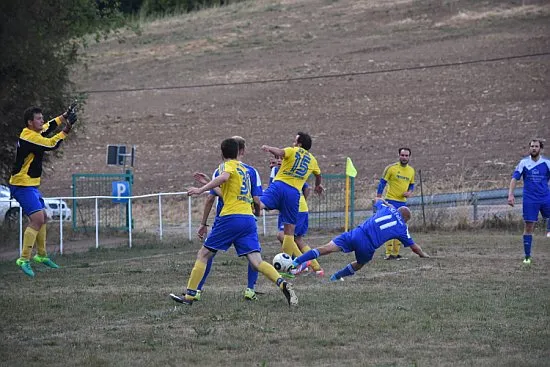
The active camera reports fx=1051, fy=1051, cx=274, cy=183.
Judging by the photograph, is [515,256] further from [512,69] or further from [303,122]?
[512,69]

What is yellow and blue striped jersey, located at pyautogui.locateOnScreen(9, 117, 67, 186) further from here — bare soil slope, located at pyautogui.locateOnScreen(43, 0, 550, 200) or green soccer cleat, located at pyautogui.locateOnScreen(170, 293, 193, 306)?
bare soil slope, located at pyautogui.locateOnScreen(43, 0, 550, 200)

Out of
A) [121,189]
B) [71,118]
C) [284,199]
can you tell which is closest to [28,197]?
[71,118]

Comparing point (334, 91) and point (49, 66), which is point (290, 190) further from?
point (334, 91)

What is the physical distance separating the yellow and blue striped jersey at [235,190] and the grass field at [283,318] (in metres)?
1.07

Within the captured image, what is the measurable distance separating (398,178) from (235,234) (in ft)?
25.7

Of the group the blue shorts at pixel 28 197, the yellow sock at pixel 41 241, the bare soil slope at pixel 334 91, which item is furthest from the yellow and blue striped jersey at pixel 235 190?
the bare soil slope at pixel 334 91

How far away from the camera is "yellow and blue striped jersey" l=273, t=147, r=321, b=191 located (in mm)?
14594

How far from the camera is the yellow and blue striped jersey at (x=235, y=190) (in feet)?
37.6

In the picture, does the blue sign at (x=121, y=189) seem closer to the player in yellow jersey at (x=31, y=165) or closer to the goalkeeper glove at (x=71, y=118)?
the player in yellow jersey at (x=31, y=165)

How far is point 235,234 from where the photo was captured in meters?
11.5

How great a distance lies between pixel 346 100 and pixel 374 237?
36.7m

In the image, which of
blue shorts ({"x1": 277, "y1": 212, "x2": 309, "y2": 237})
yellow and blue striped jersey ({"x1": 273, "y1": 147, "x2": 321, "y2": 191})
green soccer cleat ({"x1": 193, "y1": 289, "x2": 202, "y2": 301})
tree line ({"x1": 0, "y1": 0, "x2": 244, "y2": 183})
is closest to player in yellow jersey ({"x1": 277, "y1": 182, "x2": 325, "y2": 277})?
blue shorts ({"x1": 277, "y1": 212, "x2": 309, "y2": 237})

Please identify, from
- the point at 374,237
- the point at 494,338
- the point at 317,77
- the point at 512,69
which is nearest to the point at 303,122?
the point at 317,77

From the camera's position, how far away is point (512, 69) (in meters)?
50.7
